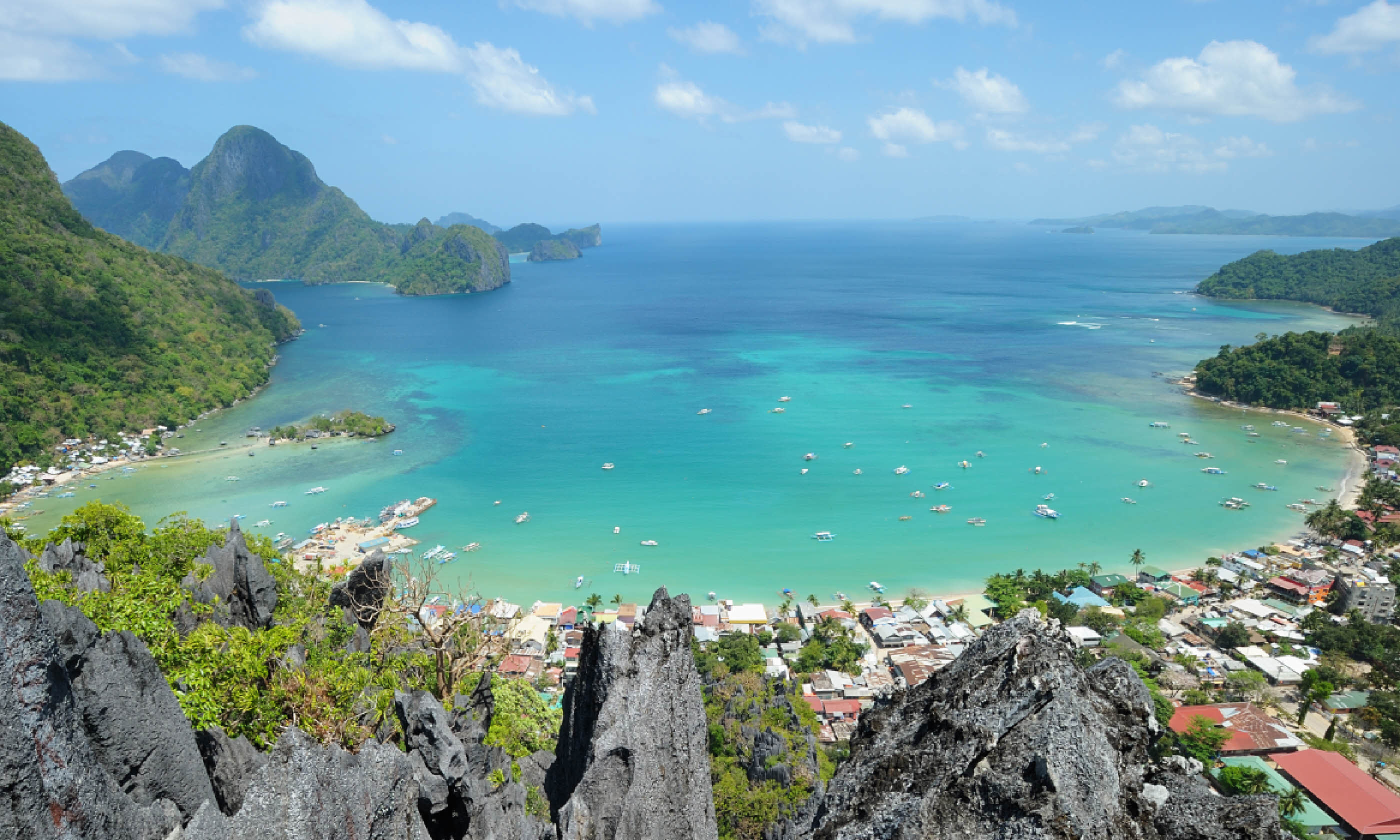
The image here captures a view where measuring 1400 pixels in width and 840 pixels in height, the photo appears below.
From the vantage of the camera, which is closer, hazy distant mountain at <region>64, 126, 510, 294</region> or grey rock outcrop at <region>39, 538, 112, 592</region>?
grey rock outcrop at <region>39, 538, 112, 592</region>

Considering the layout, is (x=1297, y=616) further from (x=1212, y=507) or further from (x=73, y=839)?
(x=73, y=839)

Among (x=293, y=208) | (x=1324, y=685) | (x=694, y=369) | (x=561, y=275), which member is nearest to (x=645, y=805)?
(x=1324, y=685)

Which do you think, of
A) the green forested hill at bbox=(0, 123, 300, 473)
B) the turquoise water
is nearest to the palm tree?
the turquoise water

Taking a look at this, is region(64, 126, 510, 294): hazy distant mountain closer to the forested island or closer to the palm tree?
the forested island

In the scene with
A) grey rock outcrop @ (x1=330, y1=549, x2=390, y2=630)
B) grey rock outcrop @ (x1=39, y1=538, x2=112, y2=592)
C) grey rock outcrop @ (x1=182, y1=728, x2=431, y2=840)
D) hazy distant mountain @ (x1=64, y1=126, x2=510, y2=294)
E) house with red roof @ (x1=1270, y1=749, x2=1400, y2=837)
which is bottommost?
house with red roof @ (x1=1270, y1=749, x2=1400, y2=837)

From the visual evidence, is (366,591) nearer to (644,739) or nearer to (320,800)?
(320,800)

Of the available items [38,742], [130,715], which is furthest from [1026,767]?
[130,715]
